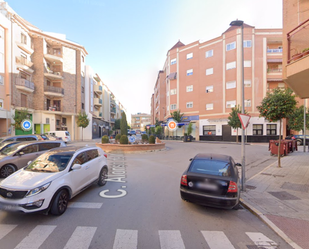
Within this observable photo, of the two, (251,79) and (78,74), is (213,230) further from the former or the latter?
(78,74)

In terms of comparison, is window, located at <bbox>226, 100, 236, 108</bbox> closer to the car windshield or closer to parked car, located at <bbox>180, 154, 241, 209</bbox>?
parked car, located at <bbox>180, 154, 241, 209</bbox>

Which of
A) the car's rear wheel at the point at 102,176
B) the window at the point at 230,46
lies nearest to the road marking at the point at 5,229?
the car's rear wheel at the point at 102,176

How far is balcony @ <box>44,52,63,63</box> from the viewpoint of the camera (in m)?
26.2

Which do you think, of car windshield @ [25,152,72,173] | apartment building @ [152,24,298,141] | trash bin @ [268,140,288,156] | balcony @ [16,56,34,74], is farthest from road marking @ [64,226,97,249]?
apartment building @ [152,24,298,141]

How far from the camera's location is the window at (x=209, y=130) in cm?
2977

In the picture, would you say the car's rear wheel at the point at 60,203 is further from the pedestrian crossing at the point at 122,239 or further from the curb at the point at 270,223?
the curb at the point at 270,223

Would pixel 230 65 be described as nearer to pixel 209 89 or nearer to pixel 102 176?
pixel 209 89

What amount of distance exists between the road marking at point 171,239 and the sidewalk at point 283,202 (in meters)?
2.04

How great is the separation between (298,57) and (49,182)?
841 centimetres

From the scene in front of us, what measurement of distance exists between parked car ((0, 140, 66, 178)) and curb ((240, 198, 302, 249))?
28.6 feet

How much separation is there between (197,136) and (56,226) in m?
Result: 30.1

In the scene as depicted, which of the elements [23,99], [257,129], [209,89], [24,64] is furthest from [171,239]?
[209,89]

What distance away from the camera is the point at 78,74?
30.4 meters

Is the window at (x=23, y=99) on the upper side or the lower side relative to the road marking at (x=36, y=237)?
upper
